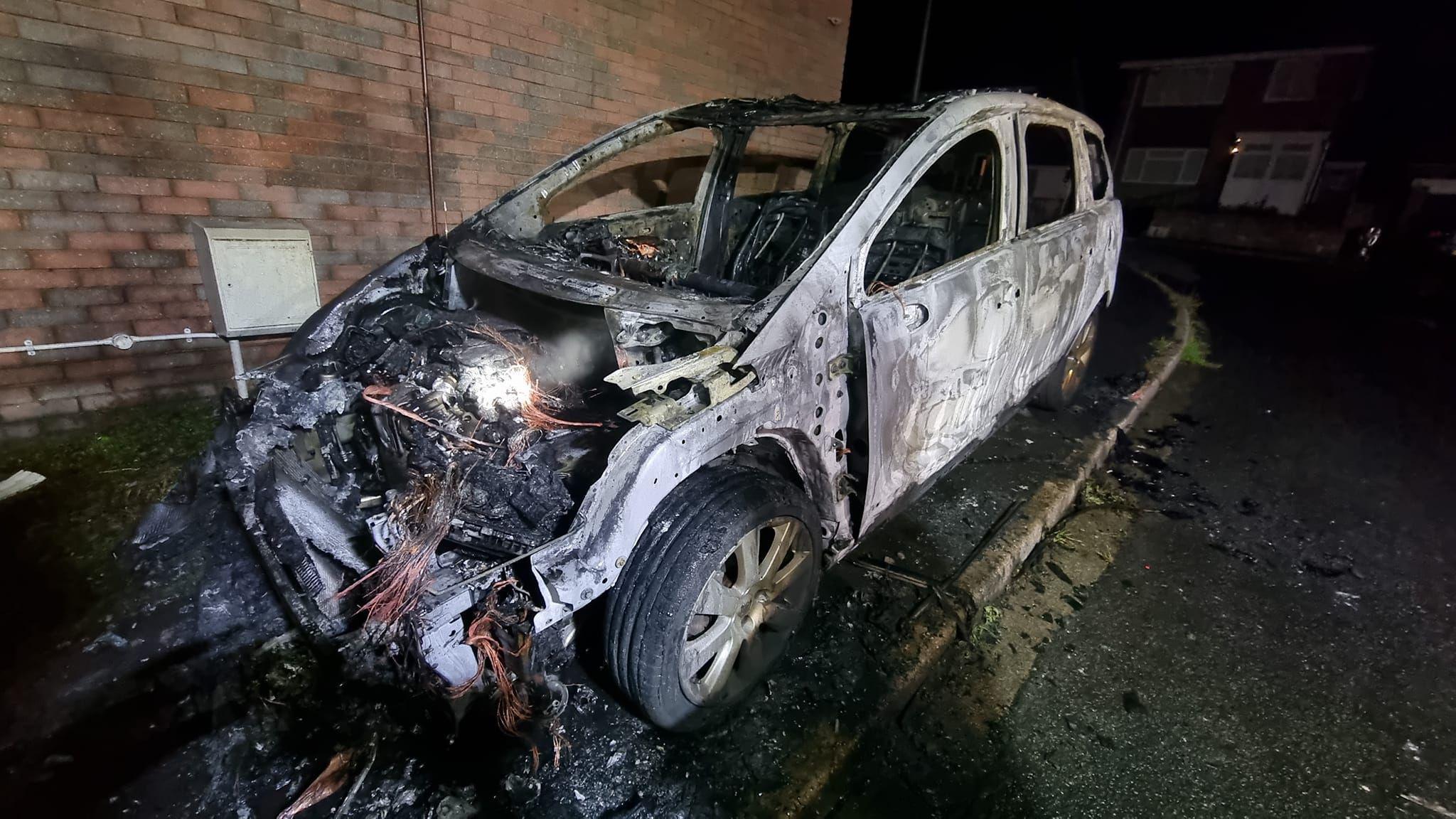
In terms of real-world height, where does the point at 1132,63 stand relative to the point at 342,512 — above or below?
above

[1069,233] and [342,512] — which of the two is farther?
[1069,233]

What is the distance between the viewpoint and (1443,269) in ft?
45.2

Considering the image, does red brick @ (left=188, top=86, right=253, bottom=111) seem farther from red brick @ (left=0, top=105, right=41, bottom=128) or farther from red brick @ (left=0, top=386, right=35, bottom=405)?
red brick @ (left=0, top=386, right=35, bottom=405)

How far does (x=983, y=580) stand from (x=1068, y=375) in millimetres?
2447

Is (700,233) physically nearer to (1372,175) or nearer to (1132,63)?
(1372,175)

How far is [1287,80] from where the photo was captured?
62.7ft

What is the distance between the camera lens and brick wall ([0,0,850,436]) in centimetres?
331

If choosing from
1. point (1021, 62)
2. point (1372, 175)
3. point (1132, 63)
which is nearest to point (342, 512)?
point (1372, 175)

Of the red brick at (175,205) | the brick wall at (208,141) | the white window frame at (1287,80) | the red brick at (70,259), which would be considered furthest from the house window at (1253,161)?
the red brick at (70,259)

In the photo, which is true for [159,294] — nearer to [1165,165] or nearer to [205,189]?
[205,189]

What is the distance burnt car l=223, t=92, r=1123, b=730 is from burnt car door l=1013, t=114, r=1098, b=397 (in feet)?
0.10

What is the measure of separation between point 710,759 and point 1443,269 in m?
20.2

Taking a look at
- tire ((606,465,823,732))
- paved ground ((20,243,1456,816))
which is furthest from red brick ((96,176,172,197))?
tire ((606,465,823,732))

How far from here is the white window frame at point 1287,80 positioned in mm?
18688
